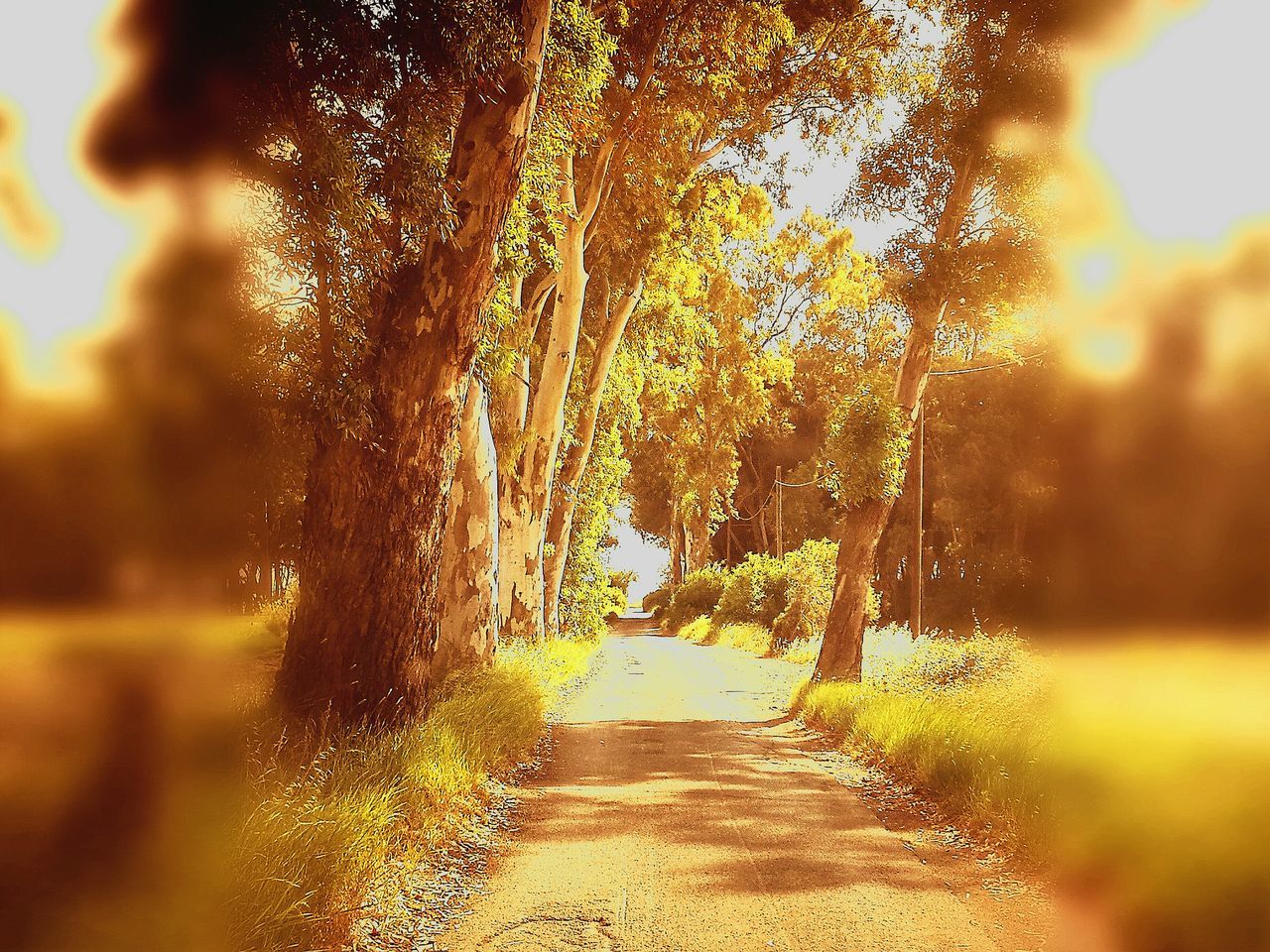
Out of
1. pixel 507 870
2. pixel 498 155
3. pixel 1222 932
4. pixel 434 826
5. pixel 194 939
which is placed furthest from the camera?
pixel 498 155

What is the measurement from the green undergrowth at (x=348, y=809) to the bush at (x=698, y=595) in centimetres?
3071

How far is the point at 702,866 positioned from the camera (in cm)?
564

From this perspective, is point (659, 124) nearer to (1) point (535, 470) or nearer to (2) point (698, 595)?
(1) point (535, 470)

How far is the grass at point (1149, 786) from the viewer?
1968mm

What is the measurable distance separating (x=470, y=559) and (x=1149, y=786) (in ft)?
33.3

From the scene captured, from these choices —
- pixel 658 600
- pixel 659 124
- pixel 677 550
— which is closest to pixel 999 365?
pixel 659 124

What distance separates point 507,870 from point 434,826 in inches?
26.8

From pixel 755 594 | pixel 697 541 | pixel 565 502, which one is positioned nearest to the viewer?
pixel 565 502

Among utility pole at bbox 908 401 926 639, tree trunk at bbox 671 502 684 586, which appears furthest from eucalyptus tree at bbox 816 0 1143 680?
tree trunk at bbox 671 502 684 586

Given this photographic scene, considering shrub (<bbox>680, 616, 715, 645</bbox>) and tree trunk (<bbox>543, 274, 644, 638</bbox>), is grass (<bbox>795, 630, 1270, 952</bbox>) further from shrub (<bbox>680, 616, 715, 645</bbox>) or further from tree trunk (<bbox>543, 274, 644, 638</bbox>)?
shrub (<bbox>680, 616, 715, 645</bbox>)

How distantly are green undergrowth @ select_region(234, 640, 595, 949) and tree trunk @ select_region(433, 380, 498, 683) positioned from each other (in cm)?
228

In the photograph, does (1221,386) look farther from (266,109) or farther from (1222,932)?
(266,109)

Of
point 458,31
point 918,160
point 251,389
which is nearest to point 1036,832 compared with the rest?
point 251,389

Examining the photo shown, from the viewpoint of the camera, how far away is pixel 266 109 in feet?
21.3
